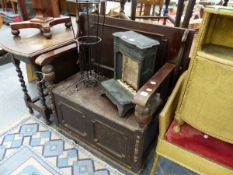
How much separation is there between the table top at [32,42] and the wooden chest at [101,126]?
322mm

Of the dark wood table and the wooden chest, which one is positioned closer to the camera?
the wooden chest

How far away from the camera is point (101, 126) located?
133cm

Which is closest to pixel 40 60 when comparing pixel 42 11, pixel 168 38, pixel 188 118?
pixel 42 11

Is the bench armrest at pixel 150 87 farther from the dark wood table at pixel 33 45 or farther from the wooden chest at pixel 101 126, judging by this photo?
the dark wood table at pixel 33 45

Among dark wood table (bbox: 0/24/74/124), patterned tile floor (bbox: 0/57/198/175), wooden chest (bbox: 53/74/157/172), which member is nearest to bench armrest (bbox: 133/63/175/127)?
wooden chest (bbox: 53/74/157/172)

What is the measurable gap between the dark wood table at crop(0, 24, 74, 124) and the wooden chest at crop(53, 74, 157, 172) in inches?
8.5

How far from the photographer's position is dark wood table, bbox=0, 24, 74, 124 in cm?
138

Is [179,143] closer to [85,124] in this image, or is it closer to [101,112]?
[101,112]

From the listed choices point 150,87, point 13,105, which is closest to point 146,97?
point 150,87

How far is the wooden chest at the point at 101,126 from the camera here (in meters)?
1.21

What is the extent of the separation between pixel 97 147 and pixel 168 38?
39.1 inches

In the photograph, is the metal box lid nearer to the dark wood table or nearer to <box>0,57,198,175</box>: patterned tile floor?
the dark wood table

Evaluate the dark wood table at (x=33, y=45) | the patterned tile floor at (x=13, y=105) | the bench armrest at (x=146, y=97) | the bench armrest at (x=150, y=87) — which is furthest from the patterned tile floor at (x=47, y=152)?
the bench armrest at (x=150, y=87)

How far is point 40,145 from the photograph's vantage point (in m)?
1.62
